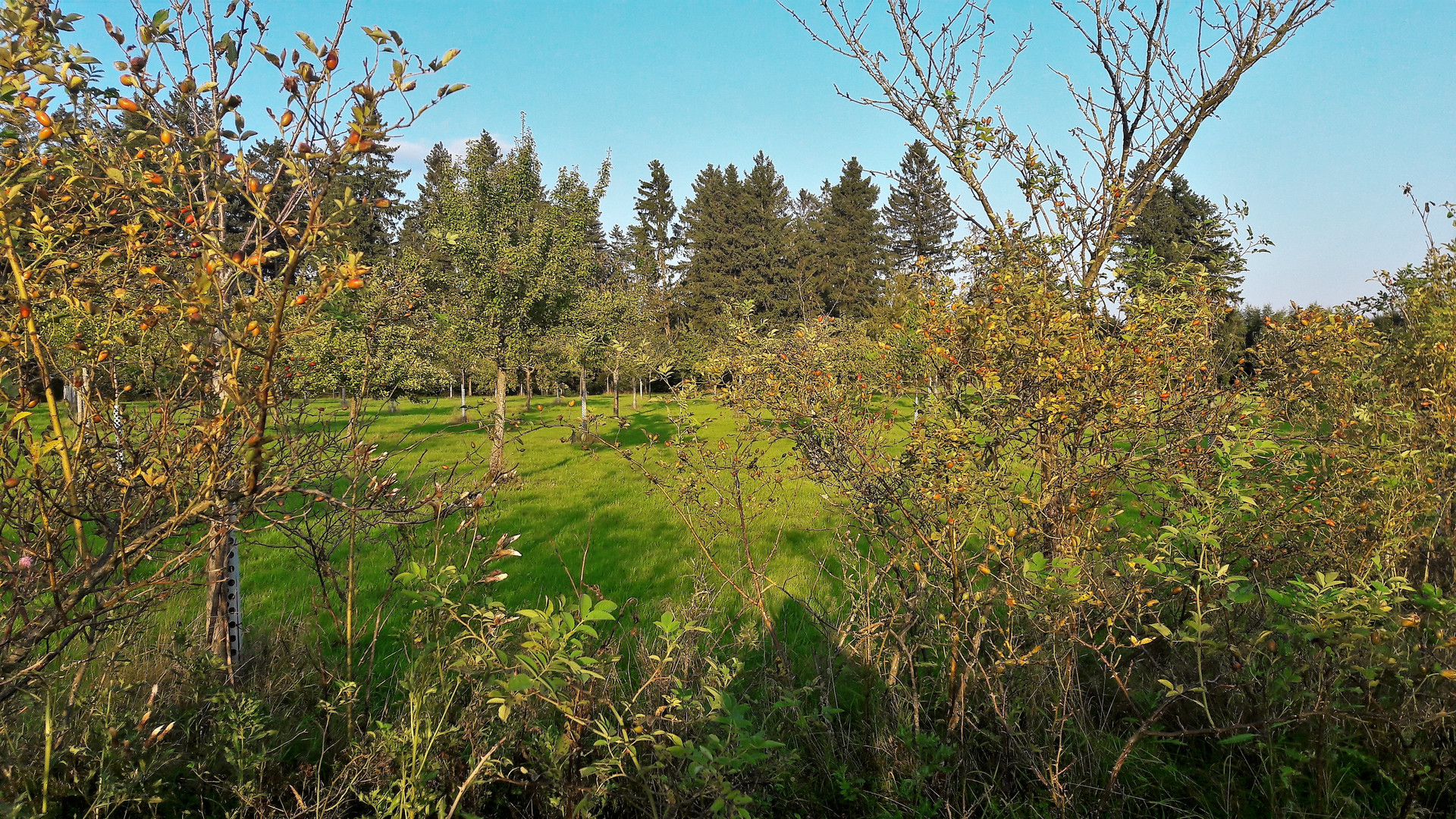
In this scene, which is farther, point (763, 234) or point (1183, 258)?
point (763, 234)

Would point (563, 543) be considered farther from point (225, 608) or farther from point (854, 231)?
point (854, 231)

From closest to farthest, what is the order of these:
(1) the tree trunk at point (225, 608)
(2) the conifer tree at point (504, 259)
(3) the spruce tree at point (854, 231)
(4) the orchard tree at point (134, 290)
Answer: (4) the orchard tree at point (134, 290), (1) the tree trunk at point (225, 608), (2) the conifer tree at point (504, 259), (3) the spruce tree at point (854, 231)

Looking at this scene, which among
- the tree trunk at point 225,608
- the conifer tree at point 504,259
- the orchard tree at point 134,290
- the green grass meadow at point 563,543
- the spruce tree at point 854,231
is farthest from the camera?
Answer: the spruce tree at point 854,231

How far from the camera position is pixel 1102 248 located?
323cm

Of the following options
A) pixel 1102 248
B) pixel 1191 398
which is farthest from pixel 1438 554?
pixel 1102 248

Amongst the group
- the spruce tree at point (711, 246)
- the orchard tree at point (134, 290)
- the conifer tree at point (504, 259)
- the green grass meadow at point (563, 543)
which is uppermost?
the spruce tree at point (711, 246)

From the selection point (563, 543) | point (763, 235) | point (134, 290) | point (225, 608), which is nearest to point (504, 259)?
point (563, 543)

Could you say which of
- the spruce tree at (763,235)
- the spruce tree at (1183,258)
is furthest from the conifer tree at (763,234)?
the spruce tree at (1183,258)

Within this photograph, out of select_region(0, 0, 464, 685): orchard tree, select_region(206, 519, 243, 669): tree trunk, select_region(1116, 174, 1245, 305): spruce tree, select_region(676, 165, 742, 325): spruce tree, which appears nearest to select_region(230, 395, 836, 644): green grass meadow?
select_region(206, 519, 243, 669): tree trunk

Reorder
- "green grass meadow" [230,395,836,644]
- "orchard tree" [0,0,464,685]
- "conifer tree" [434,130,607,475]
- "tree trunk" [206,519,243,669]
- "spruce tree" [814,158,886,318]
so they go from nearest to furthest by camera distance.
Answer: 1. "orchard tree" [0,0,464,685]
2. "tree trunk" [206,519,243,669]
3. "green grass meadow" [230,395,836,644]
4. "conifer tree" [434,130,607,475]
5. "spruce tree" [814,158,886,318]

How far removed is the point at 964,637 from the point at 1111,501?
1.00 metres

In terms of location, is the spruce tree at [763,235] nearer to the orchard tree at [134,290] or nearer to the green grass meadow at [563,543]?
the green grass meadow at [563,543]

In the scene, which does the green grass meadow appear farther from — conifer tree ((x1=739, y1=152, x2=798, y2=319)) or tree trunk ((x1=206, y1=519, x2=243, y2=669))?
conifer tree ((x1=739, y1=152, x2=798, y2=319))

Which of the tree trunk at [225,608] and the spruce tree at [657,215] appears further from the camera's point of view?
the spruce tree at [657,215]
